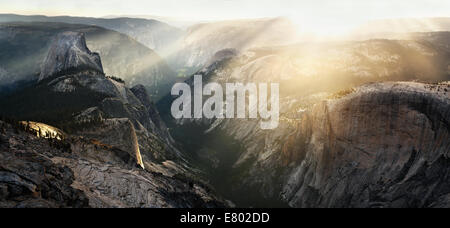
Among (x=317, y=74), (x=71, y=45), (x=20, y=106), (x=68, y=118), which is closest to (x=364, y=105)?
(x=68, y=118)

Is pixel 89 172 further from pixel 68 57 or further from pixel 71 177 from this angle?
pixel 68 57

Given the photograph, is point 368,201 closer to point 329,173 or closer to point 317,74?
point 329,173

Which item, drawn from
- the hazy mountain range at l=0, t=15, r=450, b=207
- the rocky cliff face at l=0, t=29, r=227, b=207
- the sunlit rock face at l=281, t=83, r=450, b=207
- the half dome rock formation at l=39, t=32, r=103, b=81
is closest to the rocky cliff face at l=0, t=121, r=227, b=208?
the rocky cliff face at l=0, t=29, r=227, b=207

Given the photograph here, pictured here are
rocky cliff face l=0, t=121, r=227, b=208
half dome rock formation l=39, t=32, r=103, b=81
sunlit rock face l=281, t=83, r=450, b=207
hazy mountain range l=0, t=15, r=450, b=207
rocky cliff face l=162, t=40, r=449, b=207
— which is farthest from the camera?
half dome rock formation l=39, t=32, r=103, b=81

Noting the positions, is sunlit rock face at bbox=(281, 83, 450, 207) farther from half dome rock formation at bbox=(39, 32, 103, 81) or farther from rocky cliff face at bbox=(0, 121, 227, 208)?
half dome rock formation at bbox=(39, 32, 103, 81)

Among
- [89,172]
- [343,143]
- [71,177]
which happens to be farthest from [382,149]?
[71,177]

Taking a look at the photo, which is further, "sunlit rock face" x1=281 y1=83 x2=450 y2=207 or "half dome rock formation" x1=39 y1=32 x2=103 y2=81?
"half dome rock formation" x1=39 y1=32 x2=103 y2=81

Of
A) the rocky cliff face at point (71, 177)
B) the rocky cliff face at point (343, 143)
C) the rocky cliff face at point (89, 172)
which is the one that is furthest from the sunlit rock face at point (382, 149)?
the rocky cliff face at point (71, 177)

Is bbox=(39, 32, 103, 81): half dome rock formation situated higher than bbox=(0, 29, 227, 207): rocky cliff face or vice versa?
bbox=(39, 32, 103, 81): half dome rock formation

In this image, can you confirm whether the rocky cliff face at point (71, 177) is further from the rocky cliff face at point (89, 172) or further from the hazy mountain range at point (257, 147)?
the hazy mountain range at point (257, 147)
